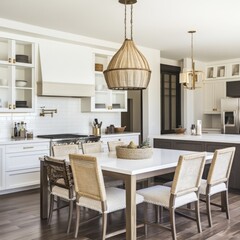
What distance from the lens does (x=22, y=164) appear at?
518 cm

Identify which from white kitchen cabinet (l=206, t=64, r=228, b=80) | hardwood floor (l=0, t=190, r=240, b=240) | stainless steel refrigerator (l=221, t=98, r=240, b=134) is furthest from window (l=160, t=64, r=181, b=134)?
hardwood floor (l=0, t=190, r=240, b=240)

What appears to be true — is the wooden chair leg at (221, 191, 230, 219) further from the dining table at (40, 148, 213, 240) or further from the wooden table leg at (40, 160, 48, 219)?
the wooden table leg at (40, 160, 48, 219)

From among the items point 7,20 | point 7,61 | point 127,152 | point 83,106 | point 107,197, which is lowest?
point 107,197

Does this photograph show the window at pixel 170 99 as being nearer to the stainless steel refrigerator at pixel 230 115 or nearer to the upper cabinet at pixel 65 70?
the stainless steel refrigerator at pixel 230 115

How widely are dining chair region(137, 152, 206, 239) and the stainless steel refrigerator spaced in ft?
17.2

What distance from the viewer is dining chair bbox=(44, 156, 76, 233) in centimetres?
340

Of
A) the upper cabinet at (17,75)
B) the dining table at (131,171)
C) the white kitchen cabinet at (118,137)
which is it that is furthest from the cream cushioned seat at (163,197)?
the upper cabinet at (17,75)

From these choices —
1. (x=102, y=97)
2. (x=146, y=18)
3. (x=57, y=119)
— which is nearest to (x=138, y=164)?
(x=146, y=18)

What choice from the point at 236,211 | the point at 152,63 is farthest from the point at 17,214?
the point at 152,63

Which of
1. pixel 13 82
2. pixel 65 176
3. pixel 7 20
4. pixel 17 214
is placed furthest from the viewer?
pixel 13 82

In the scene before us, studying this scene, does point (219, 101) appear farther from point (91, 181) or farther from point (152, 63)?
point (91, 181)

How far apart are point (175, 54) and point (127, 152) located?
492 centimetres

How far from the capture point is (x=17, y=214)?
413 cm

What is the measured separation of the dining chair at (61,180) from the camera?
3398 mm
